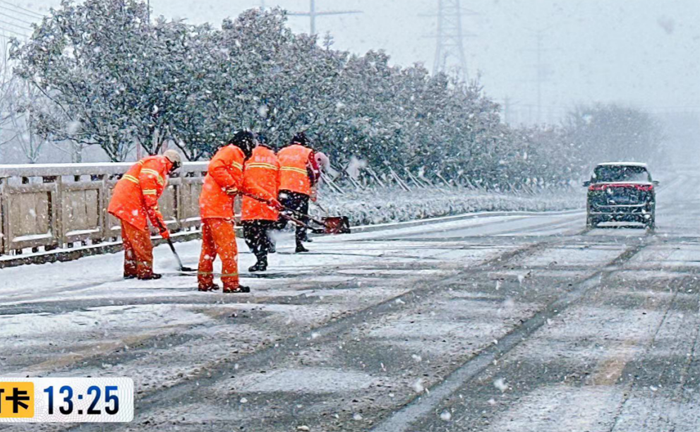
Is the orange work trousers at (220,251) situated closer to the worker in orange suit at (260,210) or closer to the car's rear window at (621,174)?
the worker in orange suit at (260,210)

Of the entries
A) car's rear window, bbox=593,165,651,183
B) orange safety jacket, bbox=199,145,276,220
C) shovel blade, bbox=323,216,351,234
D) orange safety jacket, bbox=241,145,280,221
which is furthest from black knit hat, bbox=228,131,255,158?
car's rear window, bbox=593,165,651,183

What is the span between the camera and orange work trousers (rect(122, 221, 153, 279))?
1320cm

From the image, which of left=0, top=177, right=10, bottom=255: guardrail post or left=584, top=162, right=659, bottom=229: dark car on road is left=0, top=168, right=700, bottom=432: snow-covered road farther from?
left=584, top=162, right=659, bottom=229: dark car on road

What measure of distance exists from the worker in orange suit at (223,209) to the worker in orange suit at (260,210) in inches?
75.3

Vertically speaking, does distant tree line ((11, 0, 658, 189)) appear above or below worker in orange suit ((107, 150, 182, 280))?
above

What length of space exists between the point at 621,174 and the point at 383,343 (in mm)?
18534

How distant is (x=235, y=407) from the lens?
21.4ft

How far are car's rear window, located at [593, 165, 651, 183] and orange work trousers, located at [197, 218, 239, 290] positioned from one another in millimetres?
16043

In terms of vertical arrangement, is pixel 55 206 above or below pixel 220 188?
below

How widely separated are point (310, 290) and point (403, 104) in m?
31.7

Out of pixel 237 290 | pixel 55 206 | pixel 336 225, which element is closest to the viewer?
pixel 237 290

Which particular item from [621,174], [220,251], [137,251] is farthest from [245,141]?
[621,174]

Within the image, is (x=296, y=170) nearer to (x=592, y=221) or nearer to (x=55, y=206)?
(x=55, y=206)

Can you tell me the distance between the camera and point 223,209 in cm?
1170
